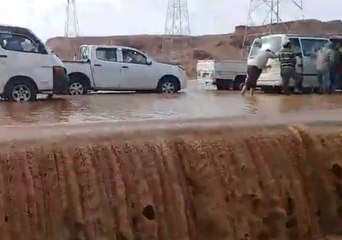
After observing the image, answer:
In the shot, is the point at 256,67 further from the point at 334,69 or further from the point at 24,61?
the point at 24,61

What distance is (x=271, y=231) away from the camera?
679 centimetres

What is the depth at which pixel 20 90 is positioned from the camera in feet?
45.1

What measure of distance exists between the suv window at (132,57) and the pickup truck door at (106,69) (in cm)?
27

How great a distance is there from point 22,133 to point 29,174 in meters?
0.60

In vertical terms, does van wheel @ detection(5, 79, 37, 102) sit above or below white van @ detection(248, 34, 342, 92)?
below

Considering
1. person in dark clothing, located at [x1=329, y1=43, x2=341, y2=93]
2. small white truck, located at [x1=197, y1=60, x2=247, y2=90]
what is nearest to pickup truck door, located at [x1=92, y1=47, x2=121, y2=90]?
small white truck, located at [x1=197, y1=60, x2=247, y2=90]

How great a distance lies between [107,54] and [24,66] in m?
4.53

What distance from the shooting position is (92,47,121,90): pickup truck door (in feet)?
58.1

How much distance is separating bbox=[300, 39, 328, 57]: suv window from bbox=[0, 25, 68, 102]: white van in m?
6.18

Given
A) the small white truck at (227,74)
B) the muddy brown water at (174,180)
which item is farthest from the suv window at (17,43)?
the small white truck at (227,74)

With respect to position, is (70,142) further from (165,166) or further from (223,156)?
(223,156)

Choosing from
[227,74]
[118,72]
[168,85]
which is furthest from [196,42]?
[118,72]

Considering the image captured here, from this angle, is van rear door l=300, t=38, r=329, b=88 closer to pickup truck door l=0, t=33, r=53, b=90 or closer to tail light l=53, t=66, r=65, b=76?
tail light l=53, t=66, r=65, b=76

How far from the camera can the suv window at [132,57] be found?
59.5ft
